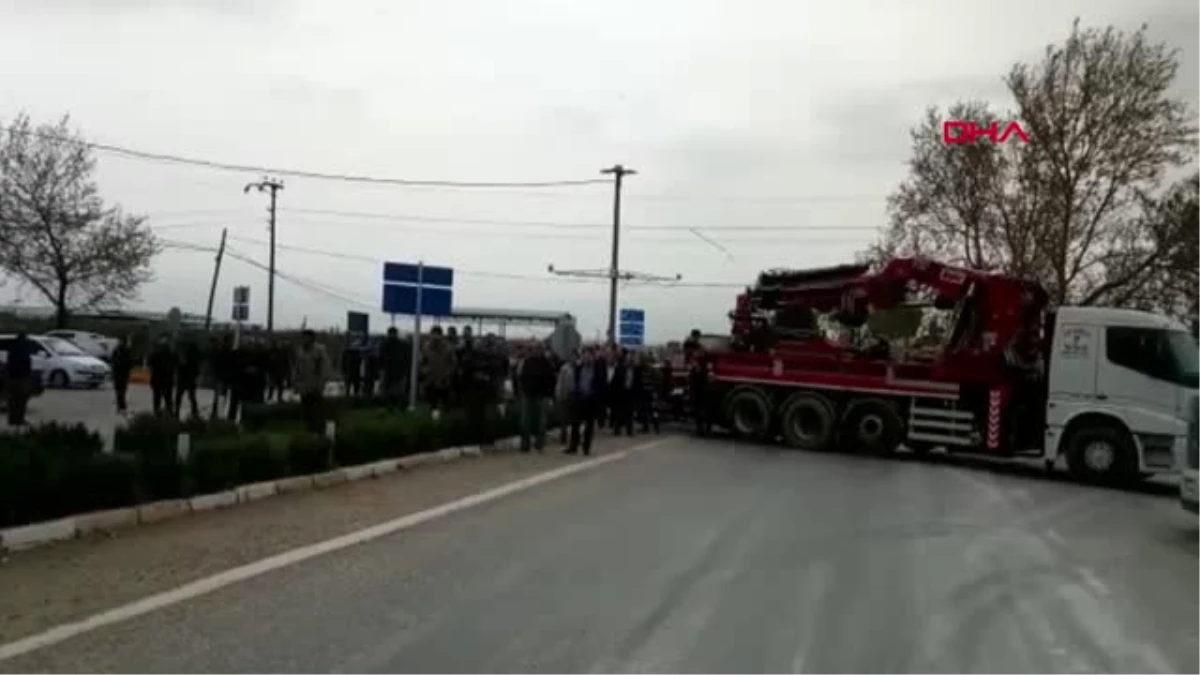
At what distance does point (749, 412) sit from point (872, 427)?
309 centimetres

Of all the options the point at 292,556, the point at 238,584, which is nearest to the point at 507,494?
the point at 292,556

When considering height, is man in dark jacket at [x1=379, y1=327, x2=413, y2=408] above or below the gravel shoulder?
above

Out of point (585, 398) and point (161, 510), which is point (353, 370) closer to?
point (585, 398)

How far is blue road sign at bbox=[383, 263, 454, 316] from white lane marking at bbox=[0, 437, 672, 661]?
7.08 m

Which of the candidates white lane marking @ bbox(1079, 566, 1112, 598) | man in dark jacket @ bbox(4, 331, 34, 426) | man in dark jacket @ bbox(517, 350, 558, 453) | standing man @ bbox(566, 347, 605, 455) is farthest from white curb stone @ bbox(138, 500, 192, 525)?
man in dark jacket @ bbox(4, 331, 34, 426)

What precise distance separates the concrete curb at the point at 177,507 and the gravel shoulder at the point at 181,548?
15 centimetres

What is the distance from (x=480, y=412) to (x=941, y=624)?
14.0m

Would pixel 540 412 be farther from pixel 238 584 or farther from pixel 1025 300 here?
pixel 238 584

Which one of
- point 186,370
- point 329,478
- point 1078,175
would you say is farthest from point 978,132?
point 329,478

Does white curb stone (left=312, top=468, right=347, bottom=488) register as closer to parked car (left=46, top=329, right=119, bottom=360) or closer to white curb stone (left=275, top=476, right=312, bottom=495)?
white curb stone (left=275, top=476, right=312, bottom=495)

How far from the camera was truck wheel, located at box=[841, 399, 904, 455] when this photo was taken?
2475 cm

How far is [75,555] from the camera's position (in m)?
10.2

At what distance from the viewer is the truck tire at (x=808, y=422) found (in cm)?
2566

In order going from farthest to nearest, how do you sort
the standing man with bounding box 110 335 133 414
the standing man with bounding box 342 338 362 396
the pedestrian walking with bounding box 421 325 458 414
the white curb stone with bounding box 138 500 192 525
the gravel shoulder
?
the standing man with bounding box 342 338 362 396, the standing man with bounding box 110 335 133 414, the pedestrian walking with bounding box 421 325 458 414, the white curb stone with bounding box 138 500 192 525, the gravel shoulder
